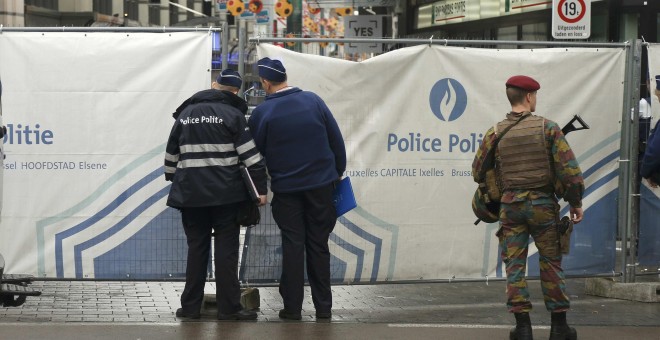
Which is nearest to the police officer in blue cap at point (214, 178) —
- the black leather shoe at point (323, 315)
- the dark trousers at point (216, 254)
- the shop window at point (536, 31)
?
the dark trousers at point (216, 254)

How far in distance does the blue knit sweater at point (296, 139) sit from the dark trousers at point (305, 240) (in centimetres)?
10

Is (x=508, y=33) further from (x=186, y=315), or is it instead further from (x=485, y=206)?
(x=186, y=315)

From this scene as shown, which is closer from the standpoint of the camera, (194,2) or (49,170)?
(49,170)

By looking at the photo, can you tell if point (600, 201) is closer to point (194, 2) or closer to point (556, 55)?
point (556, 55)

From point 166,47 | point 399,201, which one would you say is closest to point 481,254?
point 399,201

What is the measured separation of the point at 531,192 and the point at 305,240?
1.82m

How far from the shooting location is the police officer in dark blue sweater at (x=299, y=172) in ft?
25.9

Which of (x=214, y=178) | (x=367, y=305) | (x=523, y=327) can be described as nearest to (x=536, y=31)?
(x=367, y=305)

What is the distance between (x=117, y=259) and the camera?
860 cm

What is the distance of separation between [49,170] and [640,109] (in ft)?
16.5

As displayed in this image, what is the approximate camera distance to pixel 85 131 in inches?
333

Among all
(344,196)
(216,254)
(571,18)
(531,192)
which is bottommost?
(216,254)

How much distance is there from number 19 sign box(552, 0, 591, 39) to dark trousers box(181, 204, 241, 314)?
6.17 m

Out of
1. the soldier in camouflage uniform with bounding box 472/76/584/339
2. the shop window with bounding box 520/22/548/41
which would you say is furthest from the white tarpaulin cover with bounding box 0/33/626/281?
the shop window with bounding box 520/22/548/41
